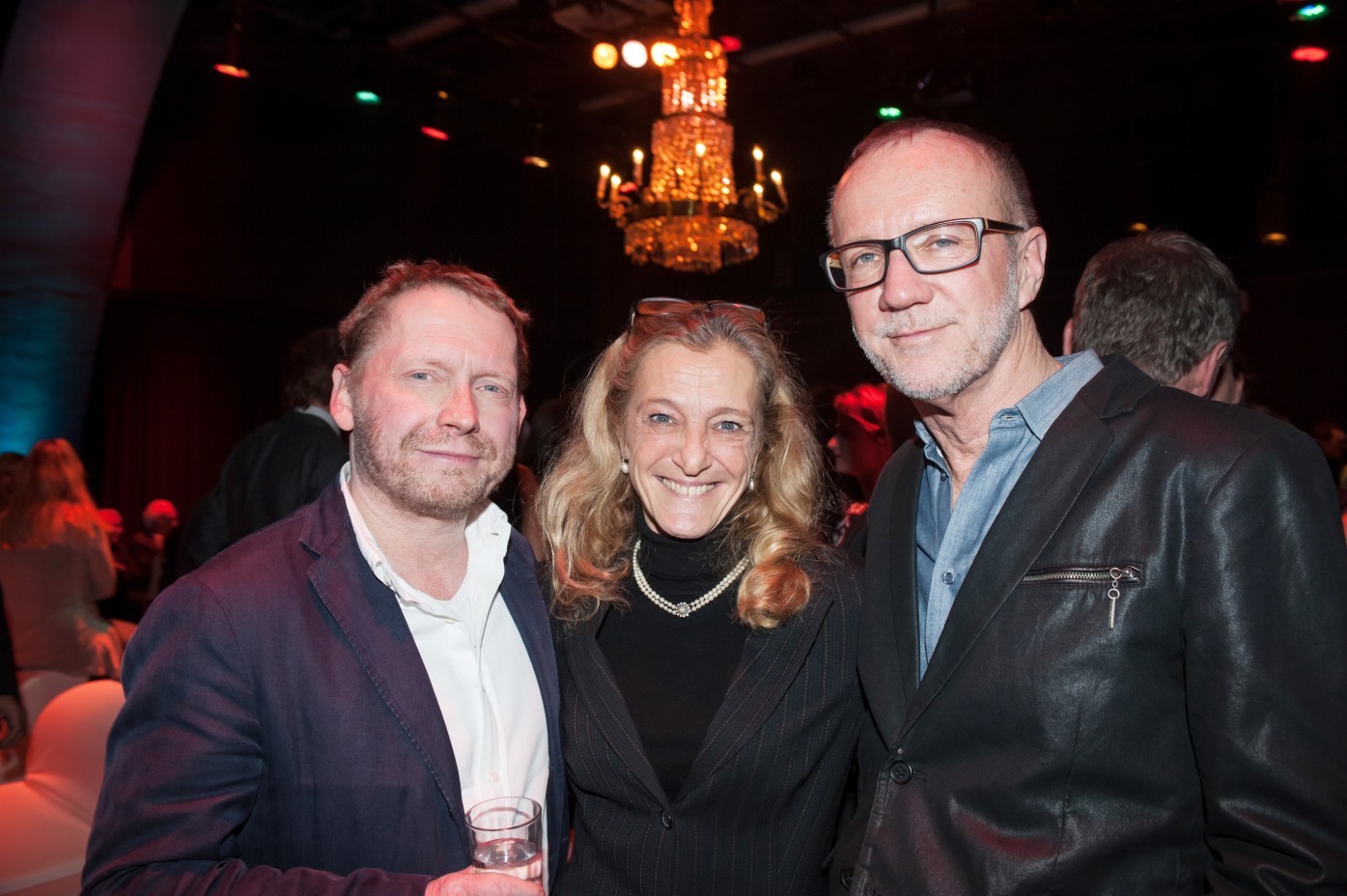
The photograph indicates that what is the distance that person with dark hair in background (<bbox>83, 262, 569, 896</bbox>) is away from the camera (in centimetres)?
150

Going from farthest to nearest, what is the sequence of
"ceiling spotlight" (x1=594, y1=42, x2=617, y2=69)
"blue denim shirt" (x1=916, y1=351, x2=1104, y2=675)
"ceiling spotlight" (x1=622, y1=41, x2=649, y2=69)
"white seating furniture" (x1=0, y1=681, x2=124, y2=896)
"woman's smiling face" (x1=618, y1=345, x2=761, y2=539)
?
"ceiling spotlight" (x1=594, y1=42, x2=617, y2=69)
"ceiling spotlight" (x1=622, y1=41, x2=649, y2=69)
"white seating furniture" (x1=0, y1=681, x2=124, y2=896)
"woman's smiling face" (x1=618, y1=345, x2=761, y2=539)
"blue denim shirt" (x1=916, y1=351, x2=1104, y2=675)

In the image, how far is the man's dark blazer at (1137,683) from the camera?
1275 mm

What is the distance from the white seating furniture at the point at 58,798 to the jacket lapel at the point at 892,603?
79.4 inches

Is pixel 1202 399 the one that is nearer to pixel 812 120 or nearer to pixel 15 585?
pixel 15 585

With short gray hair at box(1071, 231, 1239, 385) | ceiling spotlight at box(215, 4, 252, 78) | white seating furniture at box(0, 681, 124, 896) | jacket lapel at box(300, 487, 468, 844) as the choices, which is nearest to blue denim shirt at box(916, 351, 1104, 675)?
short gray hair at box(1071, 231, 1239, 385)

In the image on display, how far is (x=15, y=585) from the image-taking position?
4.74m

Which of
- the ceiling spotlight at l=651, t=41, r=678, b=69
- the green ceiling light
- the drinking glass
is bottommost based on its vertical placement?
the drinking glass

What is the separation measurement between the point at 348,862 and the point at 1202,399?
161 cm

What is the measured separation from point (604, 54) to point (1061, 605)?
Result: 8592 mm

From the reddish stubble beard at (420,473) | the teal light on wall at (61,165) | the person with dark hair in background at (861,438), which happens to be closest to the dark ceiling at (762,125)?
the teal light on wall at (61,165)

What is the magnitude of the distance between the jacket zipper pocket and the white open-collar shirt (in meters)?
1.06

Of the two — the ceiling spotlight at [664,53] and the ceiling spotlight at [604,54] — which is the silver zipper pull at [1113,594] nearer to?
the ceiling spotlight at [664,53]

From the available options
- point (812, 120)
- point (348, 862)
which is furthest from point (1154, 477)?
point (812, 120)

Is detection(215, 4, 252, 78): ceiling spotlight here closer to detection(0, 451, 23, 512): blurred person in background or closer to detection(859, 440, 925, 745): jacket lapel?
detection(0, 451, 23, 512): blurred person in background
